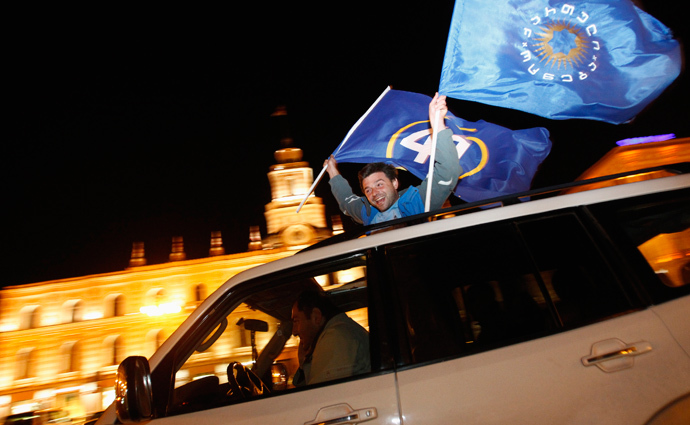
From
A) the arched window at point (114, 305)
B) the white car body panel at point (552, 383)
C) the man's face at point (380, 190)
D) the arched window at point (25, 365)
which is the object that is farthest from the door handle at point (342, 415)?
the arched window at point (25, 365)

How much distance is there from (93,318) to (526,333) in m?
54.2

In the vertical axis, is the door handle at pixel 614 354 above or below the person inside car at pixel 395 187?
below

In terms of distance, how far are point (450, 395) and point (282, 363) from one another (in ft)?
5.30

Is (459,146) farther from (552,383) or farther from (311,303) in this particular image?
(552,383)

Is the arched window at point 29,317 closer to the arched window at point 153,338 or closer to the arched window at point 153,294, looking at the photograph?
the arched window at point 153,294

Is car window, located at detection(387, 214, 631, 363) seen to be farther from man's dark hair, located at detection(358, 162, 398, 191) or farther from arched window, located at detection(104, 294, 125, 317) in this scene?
arched window, located at detection(104, 294, 125, 317)

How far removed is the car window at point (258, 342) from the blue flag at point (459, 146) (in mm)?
1427

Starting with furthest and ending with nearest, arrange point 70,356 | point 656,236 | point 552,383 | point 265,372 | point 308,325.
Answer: point 70,356 → point 265,372 → point 308,325 → point 656,236 → point 552,383

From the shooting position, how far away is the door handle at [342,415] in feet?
5.82

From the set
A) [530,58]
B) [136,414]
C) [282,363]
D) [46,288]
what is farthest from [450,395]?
[46,288]

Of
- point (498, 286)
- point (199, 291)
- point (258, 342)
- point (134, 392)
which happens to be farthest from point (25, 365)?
point (498, 286)

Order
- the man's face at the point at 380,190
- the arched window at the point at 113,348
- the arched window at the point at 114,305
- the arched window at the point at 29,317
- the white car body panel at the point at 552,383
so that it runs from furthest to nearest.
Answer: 1. the arched window at the point at 114,305
2. the arched window at the point at 29,317
3. the arched window at the point at 113,348
4. the man's face at the point at 380,190
5. the white car body panel at the point at 552,383

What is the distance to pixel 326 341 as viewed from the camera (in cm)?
242

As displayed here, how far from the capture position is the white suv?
174 cm
